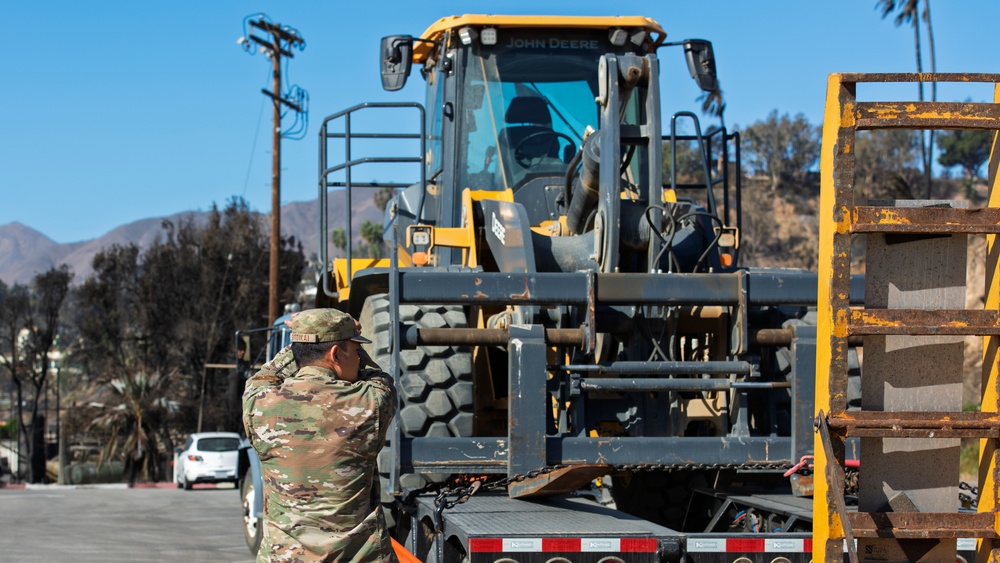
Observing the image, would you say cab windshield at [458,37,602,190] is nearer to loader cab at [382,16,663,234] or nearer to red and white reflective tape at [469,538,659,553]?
loader cab at [382,16,663,234]

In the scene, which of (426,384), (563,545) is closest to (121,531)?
(426,384)

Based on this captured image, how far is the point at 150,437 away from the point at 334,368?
37.2 m

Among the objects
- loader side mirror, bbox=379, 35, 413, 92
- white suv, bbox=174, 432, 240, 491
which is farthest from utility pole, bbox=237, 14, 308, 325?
loader side mirror, bbox=379, 35, 413, 92

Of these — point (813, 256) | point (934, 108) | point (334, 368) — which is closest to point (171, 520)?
point (334, 368)

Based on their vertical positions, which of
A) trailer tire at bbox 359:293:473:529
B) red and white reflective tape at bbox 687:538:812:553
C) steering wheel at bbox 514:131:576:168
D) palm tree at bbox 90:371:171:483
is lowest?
palm tree at bbox 90:371:171:483

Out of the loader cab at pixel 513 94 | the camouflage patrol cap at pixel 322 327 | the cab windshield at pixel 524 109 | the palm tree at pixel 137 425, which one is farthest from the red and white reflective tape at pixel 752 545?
the palm tree at pixel 137 425

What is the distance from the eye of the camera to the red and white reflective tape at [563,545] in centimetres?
584

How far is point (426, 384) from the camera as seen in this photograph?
7.36 meters

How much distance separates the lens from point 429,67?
10.7 m

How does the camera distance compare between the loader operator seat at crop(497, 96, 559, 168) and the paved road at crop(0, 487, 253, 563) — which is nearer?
the loader operator seat at crop(497, 96, 559, 168)

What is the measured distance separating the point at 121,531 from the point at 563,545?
1034 cm

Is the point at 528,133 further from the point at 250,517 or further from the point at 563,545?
the point at 250,517

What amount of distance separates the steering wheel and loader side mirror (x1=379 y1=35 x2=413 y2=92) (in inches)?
40.0

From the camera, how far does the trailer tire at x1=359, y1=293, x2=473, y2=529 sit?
726 centimetres
